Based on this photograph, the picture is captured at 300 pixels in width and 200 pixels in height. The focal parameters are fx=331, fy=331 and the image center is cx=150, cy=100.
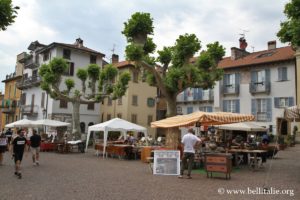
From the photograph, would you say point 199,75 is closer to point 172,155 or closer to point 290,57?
point 172,155

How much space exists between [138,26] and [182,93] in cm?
2261

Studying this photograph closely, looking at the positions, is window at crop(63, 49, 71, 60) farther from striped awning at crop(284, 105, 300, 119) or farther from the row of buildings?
striped awning at crop(284, 105, 300, 119)

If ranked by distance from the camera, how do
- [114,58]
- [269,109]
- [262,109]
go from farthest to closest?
[114,58] < [262,109] < [269,109]

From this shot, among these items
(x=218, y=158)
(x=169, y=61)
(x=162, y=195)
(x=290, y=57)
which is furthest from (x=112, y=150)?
(x=290, y=57)

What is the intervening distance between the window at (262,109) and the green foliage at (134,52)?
17863 mm

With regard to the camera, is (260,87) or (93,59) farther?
(93,59)

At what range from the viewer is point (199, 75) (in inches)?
760

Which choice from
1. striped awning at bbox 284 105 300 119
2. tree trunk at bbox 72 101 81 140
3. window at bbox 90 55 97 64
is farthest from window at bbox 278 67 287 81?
window at bbox 90 55 97 64

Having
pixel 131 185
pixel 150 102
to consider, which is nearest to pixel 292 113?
pixel 131 185

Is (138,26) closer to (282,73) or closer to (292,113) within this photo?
(292,113)

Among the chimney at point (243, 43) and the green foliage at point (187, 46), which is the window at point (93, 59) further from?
the green foliage at point (187, 46)

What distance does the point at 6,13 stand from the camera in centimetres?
1002

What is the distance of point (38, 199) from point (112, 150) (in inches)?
475

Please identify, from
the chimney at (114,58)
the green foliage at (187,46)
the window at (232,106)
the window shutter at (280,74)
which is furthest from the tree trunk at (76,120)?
the chimney at (114,58)
